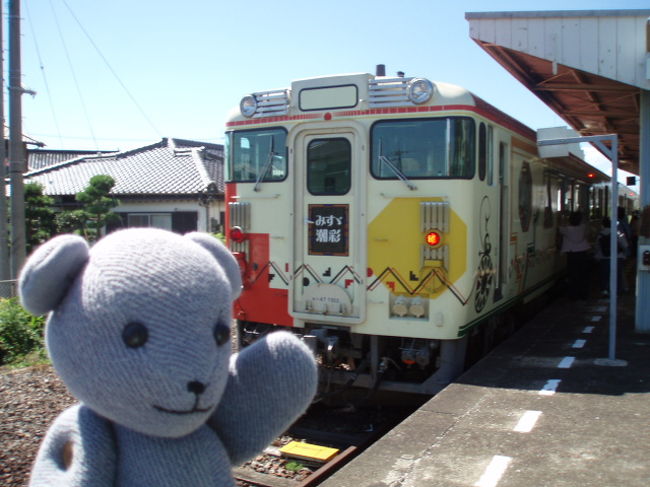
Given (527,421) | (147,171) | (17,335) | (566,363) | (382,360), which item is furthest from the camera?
(147,171)

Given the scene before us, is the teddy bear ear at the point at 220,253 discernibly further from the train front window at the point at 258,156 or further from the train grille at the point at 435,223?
the train front window at the point at 258,156

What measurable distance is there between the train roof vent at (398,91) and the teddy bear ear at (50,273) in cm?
410

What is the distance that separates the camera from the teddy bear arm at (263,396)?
2234 millimetres

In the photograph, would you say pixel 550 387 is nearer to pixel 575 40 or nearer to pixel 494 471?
pixel 494 471

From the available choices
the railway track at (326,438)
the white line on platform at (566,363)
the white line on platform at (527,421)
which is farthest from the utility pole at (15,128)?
the white line on platform at (527,421)

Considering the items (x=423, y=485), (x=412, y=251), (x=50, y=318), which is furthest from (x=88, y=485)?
(x=412, y=251)

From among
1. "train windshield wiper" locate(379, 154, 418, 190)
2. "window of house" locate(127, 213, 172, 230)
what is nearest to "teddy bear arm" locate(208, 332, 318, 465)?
"train windshield wiper" locate(379, 154, 418, 190)

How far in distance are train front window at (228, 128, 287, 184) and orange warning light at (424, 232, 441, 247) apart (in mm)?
1537

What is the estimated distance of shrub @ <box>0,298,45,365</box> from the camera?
7555 mm

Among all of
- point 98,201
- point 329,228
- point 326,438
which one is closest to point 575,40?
point 329,228

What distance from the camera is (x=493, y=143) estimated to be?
6.23 metres

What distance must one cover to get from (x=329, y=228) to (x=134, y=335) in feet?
13.9

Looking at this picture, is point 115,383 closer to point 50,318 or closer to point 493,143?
point 50,318

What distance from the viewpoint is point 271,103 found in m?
6.23
